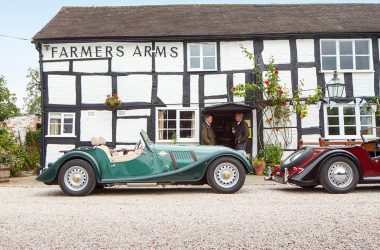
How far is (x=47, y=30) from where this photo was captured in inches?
588

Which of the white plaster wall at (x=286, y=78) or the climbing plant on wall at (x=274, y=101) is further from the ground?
the white plaster wall at (x=286, y=78)

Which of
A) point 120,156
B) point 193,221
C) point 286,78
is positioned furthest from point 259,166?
point 193,221

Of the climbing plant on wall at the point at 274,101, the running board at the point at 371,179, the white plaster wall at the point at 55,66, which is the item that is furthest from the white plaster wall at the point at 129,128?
the running board at the point at 371,179

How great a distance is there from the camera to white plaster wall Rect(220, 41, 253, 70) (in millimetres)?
14289

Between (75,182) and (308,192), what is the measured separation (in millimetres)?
4329

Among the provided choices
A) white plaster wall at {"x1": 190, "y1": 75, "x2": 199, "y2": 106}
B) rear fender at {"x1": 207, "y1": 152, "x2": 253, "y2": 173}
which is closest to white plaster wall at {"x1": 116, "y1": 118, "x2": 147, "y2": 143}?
white plaster wall at {"x1": 190, "y1": 75, "x2": 199, "y2": 106}

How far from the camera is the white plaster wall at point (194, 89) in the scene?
14.1 metres

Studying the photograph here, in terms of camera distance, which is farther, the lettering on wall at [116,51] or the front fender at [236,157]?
the lettering on wall at [116,51]

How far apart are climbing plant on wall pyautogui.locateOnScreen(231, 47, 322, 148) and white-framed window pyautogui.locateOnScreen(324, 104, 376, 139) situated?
2.62ft

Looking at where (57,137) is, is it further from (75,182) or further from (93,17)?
(75,182)

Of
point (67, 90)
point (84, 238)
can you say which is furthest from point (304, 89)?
point (84, 238)

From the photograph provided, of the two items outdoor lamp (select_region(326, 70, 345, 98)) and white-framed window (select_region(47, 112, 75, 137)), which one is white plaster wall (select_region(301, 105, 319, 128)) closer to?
outdoor lamp (select_region(326, 70, 345, 98))

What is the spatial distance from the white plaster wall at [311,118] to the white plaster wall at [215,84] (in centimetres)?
287

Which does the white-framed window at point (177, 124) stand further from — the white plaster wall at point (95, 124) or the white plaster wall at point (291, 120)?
the white plaster wall at point (291, 120)
